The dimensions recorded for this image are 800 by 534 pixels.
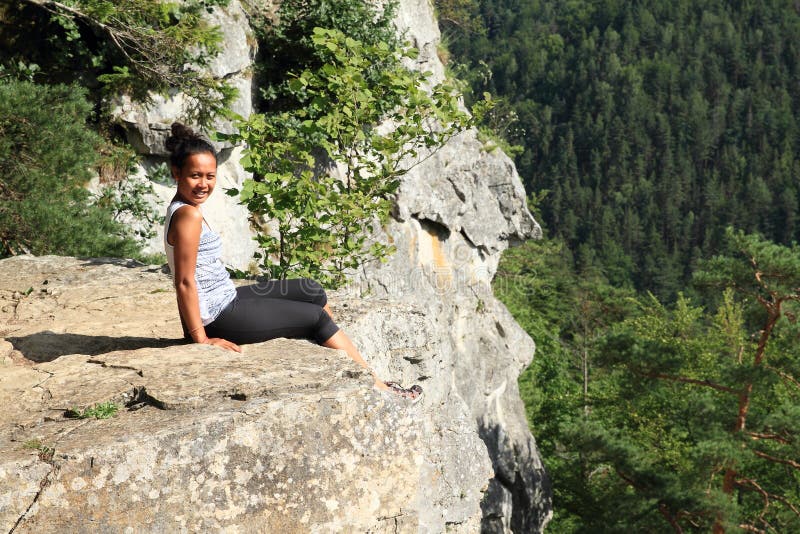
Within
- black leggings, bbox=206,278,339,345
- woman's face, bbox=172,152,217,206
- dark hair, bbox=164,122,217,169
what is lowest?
black leggings, bbox=206,278,339,345

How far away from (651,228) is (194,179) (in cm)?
11158

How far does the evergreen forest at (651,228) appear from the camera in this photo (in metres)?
13.7

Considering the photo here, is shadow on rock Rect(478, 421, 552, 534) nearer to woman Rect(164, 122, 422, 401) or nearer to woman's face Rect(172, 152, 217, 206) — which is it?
woman Rect(164, 122, 422, 401)

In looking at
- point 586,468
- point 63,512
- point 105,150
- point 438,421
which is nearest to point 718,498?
point 586,468

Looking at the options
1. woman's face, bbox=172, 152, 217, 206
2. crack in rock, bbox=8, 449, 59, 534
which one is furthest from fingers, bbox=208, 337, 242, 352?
crack in rock, bbox=8, 449, 59, 534

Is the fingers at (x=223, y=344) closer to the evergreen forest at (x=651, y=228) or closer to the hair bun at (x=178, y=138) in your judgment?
the hair bun at (x=178, y=138)

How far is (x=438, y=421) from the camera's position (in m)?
6.83

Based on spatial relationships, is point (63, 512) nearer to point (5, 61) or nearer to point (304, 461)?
point (304, 461)

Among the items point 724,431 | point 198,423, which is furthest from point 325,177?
point 724,431

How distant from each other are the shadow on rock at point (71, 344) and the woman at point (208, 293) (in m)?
0.28

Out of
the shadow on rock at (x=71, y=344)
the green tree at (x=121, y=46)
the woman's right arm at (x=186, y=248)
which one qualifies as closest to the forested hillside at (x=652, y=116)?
the green tree at (x=121, y=46)

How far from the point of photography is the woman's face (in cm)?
381

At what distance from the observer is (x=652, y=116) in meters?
126

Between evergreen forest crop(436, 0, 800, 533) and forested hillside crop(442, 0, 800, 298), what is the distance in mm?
365
